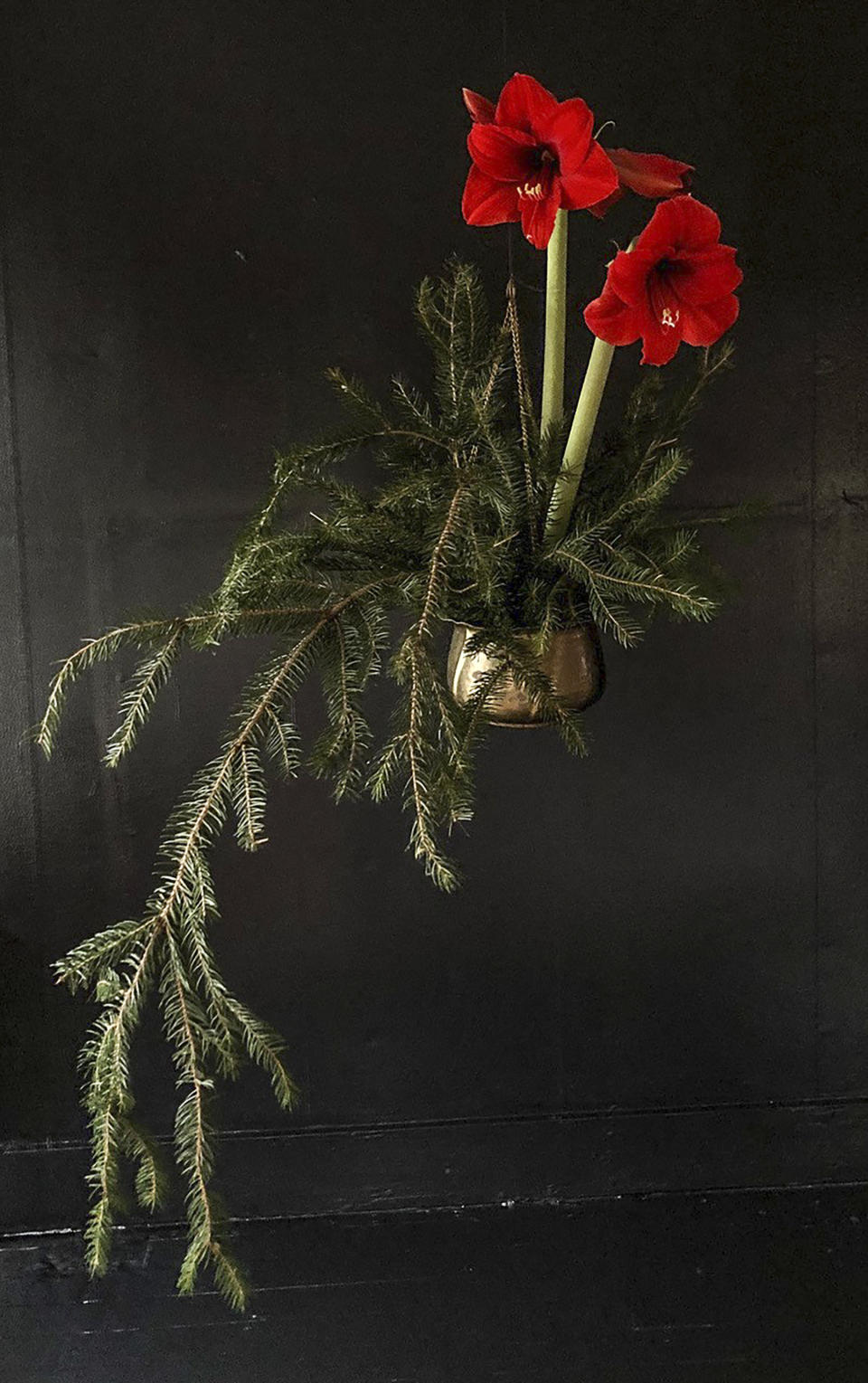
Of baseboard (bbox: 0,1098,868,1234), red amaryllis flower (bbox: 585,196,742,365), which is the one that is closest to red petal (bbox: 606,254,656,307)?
red amaryllis flower (bbox: 585,196,742,365)

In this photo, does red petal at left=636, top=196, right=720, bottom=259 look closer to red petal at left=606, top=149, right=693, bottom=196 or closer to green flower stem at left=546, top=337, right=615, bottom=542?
red petal at left=606, top=149, right=693, bottom=196

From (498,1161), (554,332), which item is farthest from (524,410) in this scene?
(498,1161)

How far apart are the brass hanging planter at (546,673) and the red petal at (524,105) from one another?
22.7 inches

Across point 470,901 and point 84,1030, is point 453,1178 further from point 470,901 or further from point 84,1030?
point 84,1030

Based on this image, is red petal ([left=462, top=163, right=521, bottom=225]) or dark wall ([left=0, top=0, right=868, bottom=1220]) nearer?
red petal ([left=462, top=163, right=521, bottom=225])

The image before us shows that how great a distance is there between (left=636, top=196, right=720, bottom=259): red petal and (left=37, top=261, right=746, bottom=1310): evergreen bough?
0.24 meters

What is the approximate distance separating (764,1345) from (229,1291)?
1.05 metres

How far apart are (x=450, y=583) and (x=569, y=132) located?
516 millimetres

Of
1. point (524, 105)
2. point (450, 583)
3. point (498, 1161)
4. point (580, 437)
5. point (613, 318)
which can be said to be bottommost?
point (498, 1161)

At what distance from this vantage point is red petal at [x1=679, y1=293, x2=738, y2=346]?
4.77 feet

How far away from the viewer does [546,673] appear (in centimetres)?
154

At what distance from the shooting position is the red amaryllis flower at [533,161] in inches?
54.2

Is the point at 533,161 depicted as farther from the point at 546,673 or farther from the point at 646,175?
the point at 546,673

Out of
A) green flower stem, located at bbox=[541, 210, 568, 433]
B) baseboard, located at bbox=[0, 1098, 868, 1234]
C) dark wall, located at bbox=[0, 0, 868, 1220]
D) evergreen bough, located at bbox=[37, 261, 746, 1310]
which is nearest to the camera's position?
evergreen bough, located at bbox=[37, 261, 746, 1310]
